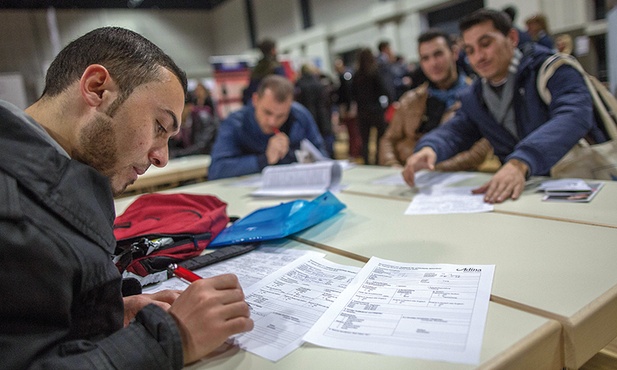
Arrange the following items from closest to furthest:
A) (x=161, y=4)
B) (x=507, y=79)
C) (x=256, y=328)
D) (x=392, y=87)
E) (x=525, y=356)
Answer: (x=525, y=356) → (x=256, y=328) → (x=507, y=79) → (x=392, y=87) → (x=161, y=4)

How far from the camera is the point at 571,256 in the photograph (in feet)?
2.66

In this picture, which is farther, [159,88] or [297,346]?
[159,88]

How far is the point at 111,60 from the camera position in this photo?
71cm

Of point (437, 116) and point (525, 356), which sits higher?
point (437, 116)

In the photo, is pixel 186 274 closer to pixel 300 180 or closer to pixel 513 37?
pixel 300 180

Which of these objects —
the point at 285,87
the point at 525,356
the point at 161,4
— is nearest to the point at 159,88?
the point at 525,356

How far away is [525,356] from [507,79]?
1.49 meters

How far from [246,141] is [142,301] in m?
1.96

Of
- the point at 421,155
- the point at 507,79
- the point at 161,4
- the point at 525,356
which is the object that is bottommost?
the point at 525,356

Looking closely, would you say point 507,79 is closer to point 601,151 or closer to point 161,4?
point 601,151

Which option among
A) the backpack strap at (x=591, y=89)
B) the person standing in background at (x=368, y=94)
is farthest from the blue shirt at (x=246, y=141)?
the person standing in background at (x=368, y=94)

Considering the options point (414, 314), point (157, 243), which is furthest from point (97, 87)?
point (414, 314)

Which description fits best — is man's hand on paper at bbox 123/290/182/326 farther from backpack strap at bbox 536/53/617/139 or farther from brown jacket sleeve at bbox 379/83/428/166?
brown jacket sleeve at bbox 379/83/428/166

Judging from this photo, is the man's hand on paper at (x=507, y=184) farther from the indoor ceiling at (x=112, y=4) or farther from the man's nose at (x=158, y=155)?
the indoor ceiling at (x=112, y=4)
